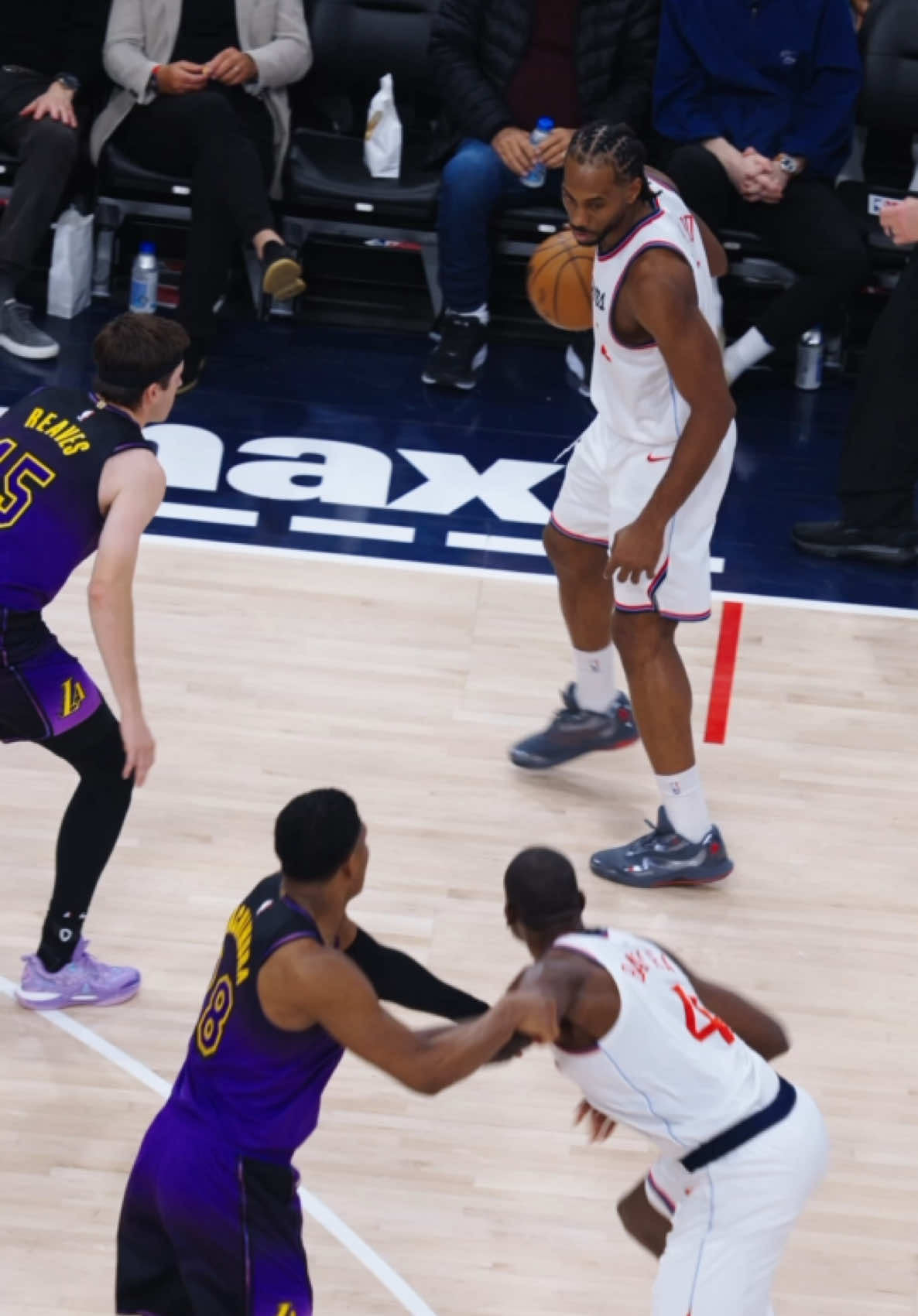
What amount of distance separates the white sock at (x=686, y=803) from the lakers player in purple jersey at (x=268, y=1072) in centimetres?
187

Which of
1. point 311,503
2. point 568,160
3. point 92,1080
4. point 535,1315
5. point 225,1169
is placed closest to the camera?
point 225,1169

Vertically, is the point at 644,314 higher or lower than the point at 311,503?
higher

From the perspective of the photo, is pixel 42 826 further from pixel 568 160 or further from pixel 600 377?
pixel 568 160

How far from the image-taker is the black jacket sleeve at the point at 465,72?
7.27 m

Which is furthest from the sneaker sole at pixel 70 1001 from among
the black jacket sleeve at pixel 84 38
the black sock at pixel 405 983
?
the black jacket sleeve at pixel 84 38

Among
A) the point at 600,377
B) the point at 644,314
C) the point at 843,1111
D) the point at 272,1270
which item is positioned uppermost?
the point at 644,314

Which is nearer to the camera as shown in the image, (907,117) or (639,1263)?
(639,1263)

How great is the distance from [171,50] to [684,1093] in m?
5.81

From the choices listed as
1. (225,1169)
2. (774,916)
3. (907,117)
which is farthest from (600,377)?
(907,117)

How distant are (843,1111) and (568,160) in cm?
210

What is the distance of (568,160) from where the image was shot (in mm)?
4105

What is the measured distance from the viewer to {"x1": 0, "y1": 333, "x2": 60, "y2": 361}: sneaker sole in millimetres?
7219

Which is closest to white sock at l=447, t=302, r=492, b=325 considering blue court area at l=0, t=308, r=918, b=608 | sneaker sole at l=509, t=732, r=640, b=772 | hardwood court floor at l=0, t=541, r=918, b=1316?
blue court area at l=0, t=308, r=918, b=608

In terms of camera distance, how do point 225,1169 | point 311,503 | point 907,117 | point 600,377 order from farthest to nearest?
1. point 907,117
2. point 311,503
3. point 600,377
4. point 225,1169
